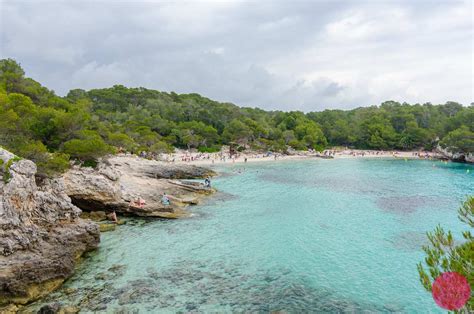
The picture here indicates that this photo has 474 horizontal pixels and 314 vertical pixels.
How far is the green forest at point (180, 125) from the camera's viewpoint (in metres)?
29.3

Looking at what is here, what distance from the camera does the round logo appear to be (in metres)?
7.06

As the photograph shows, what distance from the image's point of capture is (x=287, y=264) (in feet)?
56.7

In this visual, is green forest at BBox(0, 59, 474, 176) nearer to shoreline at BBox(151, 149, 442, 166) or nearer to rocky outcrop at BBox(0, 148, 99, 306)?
shoreline at BBox(151, 149, 442, 166)

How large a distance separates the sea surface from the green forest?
11.9m

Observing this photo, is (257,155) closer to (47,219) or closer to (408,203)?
(408,203)

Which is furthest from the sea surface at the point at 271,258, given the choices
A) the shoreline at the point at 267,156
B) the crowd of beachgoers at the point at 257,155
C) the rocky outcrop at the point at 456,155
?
the rocky outcrop at the point at 456,155

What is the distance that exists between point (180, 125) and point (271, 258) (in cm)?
6385

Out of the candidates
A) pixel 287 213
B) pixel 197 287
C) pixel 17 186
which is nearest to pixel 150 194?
pixel 287 213

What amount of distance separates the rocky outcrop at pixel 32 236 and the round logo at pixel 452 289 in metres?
14.2

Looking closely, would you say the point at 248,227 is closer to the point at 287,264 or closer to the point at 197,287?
the point at 287,264

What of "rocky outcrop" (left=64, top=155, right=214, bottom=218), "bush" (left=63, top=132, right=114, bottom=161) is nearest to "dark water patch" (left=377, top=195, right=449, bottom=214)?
"rocky outcrop" (left=64, top=155, right=214, bottom=218)

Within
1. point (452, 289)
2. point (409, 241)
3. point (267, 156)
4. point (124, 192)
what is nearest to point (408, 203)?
point (409, 241)

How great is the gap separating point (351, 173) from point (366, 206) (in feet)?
75.5

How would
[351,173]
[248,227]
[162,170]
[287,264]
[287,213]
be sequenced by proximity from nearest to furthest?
[287,264] → [248,227] → [287,213] → [162,170] → [351,173]
